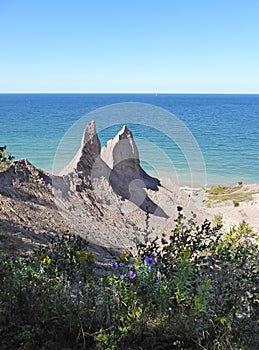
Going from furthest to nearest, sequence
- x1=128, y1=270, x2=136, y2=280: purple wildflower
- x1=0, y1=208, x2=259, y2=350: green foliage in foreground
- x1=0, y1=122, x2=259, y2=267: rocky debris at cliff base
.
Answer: x1=0, y1=122, x2=259, y2=267: rocky debris at cliff base → x1=128, y1=270, x2=136, y2=280: purple wildflower → x1=0, y1=208, x2=259, y2=350: green foliage in foreground

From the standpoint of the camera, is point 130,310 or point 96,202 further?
point 96,202

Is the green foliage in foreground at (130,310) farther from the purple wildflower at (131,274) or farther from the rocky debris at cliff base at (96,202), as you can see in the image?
the rocky debris at cliff base at (96,202)

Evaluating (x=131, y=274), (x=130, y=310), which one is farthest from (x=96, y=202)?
(x=130, y=310)

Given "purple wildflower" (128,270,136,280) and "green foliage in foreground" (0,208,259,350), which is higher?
"purple wildflower" (128,270,136,280)

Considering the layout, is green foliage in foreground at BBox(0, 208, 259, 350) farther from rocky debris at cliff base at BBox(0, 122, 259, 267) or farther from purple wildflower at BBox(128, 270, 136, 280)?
rocky debris at cliff base at BBox(0, 122, 259, 267)

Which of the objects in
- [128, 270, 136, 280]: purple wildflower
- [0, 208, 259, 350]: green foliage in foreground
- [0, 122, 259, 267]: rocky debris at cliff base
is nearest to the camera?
[0, 208, 259, 350]: green foliage in foreground

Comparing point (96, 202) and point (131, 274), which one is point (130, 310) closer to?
point (131, 274)

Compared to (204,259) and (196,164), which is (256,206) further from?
(204,259)

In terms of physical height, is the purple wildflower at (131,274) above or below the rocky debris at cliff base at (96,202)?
above

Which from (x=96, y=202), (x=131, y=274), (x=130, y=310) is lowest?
(x=96, y=202)

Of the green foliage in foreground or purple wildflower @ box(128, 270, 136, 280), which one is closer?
the green foliage in foreground

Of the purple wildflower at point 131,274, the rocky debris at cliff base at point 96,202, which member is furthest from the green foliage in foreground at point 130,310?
the rocky debris at cliff base at point 96,202

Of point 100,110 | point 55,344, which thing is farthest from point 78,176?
point 55,344

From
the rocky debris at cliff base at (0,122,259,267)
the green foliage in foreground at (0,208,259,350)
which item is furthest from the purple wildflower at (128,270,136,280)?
the rocky debris at cliff base at (0,122,259,267)
